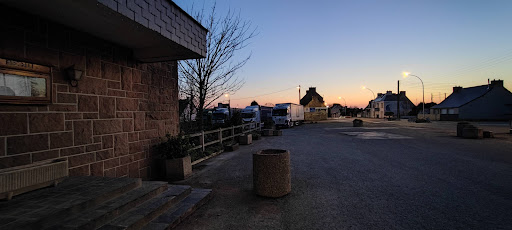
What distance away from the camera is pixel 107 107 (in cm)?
511

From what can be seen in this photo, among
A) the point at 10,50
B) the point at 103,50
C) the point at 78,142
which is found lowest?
the point at 78,142

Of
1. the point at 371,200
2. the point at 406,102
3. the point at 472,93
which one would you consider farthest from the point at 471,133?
the point at 406,102

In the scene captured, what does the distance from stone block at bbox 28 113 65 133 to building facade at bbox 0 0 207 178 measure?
1 cm

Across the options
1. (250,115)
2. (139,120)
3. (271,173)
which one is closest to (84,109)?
Answer: (139,120)

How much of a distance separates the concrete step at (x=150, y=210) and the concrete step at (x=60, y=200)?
0.46 metres

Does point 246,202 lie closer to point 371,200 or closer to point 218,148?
point 371,200

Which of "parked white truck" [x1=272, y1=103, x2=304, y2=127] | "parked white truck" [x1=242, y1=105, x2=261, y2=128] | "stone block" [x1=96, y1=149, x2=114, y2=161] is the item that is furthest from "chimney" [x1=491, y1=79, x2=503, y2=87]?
"stone block" [x1=96, y1=149, x2=114, y2=161]

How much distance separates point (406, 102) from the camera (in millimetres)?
73438

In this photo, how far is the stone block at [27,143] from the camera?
11.5ft

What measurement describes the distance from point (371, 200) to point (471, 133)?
48.1ft

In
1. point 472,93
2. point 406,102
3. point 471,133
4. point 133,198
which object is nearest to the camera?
point 133,198

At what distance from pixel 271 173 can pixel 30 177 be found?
12.8 ft

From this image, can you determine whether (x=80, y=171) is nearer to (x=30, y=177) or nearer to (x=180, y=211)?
(x=30, y=177)

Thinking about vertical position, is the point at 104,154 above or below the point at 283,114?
below
